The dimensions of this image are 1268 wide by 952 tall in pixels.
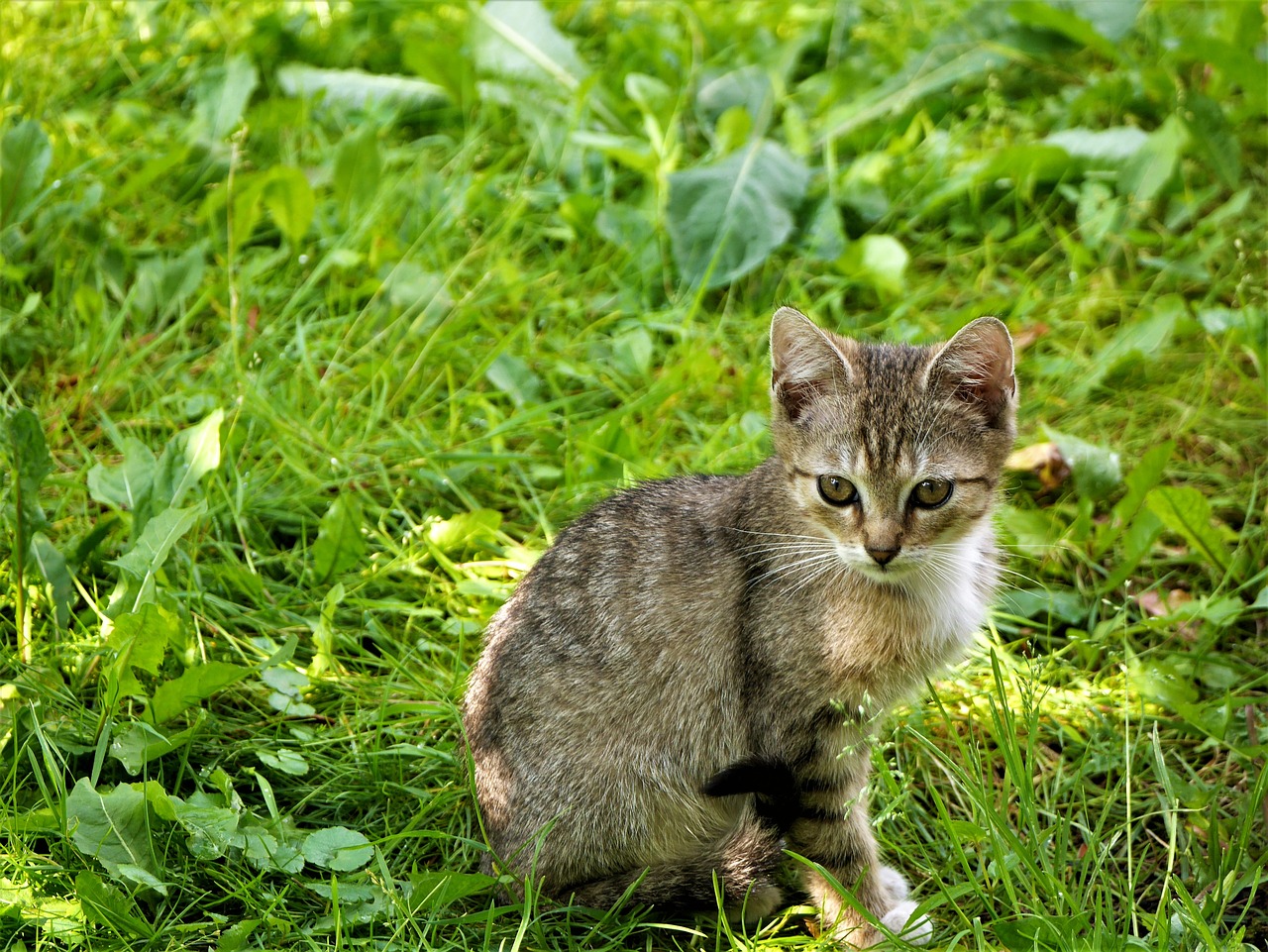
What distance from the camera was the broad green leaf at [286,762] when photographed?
352 centimetres

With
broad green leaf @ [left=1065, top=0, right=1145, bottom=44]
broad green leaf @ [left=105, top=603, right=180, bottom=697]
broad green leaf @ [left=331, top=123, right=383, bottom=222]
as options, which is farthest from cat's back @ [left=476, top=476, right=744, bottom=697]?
broad green leaf @ [left=1065, top=0, right=1145, bottom=44]

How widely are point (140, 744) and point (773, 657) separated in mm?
1697

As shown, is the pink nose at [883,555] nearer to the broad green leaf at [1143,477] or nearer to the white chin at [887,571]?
the white chin at [887,571]

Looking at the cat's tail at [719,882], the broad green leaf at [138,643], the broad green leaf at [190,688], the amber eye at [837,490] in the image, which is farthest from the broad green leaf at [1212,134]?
the broad green leaf at [138,643]

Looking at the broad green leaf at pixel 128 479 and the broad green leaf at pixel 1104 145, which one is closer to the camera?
the broad green leaf at pixel 128 479

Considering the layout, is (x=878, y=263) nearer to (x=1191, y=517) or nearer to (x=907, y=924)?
(x=1191, y=517)

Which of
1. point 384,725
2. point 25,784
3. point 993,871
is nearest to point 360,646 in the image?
point 384,725

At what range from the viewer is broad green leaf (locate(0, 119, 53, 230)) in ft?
15.8

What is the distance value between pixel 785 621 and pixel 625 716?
487 mm

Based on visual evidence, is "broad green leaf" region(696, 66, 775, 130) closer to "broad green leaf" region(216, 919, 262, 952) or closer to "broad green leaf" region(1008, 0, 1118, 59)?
"broad green leaf" region(1008, 0, 1118, 59)

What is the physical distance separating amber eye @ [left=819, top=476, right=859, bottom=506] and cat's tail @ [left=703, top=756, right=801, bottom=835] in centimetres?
68

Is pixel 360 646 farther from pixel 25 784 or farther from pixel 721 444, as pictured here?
pixel 721 444

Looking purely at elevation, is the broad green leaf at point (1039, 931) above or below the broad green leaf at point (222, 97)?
below

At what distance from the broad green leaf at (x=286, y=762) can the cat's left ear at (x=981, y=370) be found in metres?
2.01
